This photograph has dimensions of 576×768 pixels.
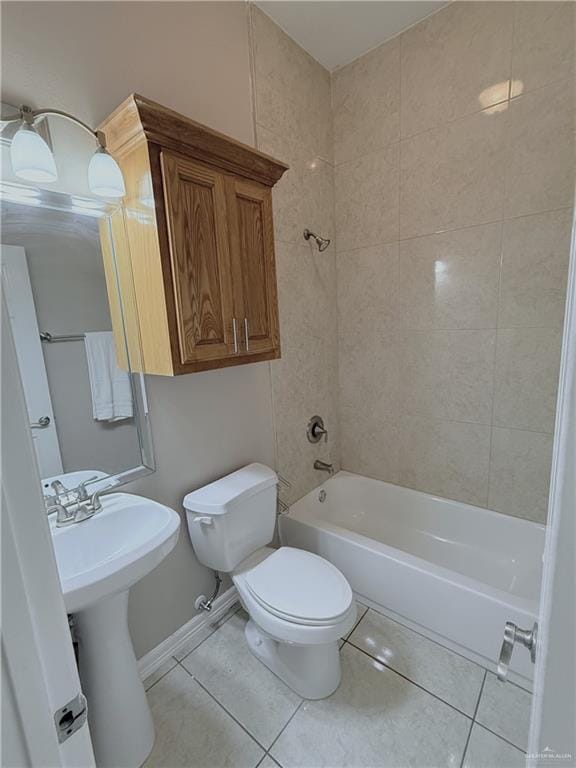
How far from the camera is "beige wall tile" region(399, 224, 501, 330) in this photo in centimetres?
173

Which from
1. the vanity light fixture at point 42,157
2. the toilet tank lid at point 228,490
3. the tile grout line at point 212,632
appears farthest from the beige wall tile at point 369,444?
→ the vanity light fixture at point 42,157

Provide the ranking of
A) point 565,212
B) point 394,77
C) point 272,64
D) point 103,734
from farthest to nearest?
point 394,77 < point 272,64 < point 565,212 < point 103,734

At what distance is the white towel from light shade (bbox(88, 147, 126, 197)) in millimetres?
472

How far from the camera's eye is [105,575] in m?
0.91

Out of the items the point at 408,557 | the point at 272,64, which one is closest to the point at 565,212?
the point at 272,64

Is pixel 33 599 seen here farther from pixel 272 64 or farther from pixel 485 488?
pixel 272 64

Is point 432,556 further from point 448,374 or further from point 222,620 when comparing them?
point 222,620

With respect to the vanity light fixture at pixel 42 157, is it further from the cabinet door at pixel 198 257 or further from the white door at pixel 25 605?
the white door at pixel 25 605

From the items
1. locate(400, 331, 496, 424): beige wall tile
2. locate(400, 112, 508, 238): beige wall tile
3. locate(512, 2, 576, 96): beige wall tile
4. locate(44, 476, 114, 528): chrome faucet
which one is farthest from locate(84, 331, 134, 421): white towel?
locate(512, 2, 576, 96): beige wall tile

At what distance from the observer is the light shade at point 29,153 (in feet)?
3.12

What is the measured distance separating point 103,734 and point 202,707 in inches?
13.8

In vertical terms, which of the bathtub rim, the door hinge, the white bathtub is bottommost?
the white bathtub

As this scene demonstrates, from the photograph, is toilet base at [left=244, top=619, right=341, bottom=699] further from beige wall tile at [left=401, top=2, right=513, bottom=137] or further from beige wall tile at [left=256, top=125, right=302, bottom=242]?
beige wall tile at [left=401, top=2, right=513, bottom=137]

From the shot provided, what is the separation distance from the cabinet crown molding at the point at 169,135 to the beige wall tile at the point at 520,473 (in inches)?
69.1
